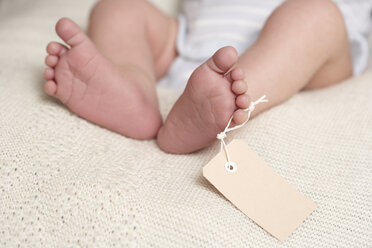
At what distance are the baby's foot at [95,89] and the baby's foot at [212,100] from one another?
81 millimetres

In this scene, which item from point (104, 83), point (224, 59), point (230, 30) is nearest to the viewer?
point (224, 59)

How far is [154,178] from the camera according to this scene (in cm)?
59

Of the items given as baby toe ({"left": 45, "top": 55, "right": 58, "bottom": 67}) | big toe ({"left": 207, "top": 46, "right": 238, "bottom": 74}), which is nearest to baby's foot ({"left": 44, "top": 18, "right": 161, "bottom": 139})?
baby toe ({"left": 45, "top": 55, "right": 58, "bottom": 67})

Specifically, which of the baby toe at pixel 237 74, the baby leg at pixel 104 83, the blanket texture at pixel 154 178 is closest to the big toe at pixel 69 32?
the baby leg at pixel 104 83

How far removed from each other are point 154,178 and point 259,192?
15cm

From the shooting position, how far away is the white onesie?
36.3 inches

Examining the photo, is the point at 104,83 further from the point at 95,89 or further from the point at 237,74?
the point at 237,74

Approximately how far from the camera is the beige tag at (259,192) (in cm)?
53

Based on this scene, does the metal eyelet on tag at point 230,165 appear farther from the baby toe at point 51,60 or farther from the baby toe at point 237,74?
the baby toe at point 51,60

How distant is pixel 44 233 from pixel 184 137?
24cm

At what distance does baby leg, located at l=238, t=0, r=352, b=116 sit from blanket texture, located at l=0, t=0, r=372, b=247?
0.04 metres

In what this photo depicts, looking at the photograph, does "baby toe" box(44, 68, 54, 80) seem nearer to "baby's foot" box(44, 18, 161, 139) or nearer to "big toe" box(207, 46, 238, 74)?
"baby's foot" box(44, 18, 161, 139)

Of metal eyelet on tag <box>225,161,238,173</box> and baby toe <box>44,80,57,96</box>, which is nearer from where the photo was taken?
metal eyelet on tag <box>225,161,238,173</box>

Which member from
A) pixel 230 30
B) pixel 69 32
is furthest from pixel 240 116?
pixel 230 30
